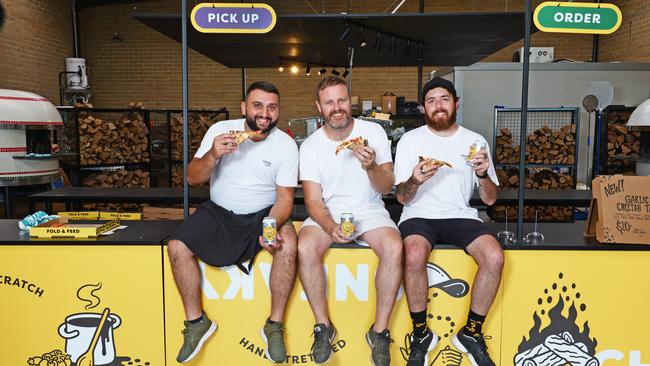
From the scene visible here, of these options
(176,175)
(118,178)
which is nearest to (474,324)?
(118,178)

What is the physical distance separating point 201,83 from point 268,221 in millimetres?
8877

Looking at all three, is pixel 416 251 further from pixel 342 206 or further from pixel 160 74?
pixel 160 74

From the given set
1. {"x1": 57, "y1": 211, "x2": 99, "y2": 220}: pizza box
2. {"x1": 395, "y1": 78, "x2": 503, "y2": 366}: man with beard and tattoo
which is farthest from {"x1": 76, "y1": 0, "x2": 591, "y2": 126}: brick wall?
{"x1": 395, "y1": 78, "x2": 503, "y2": 366}: man with beard and tattoo

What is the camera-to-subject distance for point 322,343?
2.50 metres

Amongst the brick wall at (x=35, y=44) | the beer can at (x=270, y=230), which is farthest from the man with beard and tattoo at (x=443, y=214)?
the brick wall at (x=35, y=44)

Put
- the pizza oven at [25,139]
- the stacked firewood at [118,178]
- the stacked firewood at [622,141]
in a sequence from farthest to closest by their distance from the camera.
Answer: the stacked firewood at [118,178]
the stacked firewood at [622,141]
the pizza oven at [25,139]

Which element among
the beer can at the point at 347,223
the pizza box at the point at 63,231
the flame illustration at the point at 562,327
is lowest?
the flame illustration at the point at 562,327

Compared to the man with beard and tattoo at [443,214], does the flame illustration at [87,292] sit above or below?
below

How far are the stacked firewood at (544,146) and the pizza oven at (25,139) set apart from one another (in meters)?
5.86

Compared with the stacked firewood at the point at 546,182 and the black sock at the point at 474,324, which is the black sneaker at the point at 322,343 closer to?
the black sock at the point at 474,324

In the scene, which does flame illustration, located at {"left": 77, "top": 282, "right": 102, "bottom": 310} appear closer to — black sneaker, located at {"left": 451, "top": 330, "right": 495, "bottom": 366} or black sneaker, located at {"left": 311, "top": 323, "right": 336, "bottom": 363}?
black sneaker, located at {"left": 311, "top": 323, "right": 336, "bottom": 363}

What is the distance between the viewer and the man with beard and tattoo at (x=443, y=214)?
8.16ft

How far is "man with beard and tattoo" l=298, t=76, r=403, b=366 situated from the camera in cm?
249

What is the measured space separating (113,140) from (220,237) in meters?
5.71
